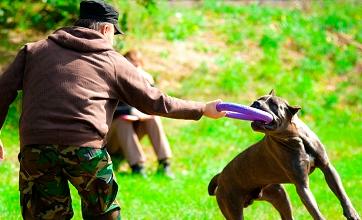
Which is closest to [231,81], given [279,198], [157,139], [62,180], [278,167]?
[157,139]

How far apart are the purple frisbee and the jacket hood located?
35.5 inches

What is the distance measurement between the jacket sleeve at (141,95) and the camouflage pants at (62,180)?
39 cm

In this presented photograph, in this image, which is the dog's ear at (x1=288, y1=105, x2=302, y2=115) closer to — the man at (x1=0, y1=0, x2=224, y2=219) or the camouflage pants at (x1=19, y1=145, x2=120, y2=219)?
the man at (x1=0, y1=0, x2=224, y2=219)

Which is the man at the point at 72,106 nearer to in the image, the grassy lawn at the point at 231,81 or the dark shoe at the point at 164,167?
the grassy lawn at the point at 231,81

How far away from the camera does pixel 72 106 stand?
4.79 m

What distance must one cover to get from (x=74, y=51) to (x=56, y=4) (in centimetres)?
693

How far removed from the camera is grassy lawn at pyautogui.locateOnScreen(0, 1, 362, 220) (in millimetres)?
8445

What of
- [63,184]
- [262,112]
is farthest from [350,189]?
[63,184]

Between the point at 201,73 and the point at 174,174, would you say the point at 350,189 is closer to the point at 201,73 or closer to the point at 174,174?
the point at 174,174

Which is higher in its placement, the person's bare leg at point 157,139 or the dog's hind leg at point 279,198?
the dog's hind leg at point 279,198

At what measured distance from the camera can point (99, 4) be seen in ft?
16.4

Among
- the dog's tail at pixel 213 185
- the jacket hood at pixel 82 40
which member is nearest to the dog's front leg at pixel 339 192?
the dog's tail at pixel 213 185

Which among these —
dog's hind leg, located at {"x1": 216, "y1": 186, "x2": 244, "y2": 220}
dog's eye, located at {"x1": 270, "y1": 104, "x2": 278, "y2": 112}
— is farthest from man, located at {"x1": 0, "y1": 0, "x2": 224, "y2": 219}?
dog's hind leg, located at {"x1": 216, "y1": 186, "x2": 244, "y2": 220}

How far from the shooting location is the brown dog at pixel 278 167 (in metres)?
5.73
